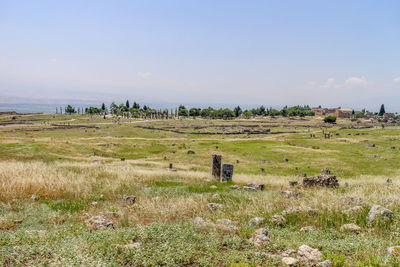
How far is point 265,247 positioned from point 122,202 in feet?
27.2

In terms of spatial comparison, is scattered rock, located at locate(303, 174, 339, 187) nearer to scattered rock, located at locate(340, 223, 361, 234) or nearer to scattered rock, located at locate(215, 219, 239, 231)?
scattered rock, located at locate(340, 223, 361, 234)

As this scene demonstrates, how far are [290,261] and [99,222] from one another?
6841 mm

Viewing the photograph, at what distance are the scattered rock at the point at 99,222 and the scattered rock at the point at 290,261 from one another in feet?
20.4

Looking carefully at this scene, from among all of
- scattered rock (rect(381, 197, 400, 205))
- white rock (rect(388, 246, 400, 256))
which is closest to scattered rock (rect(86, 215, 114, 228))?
white rock (rect(388, 246, 400, 256))

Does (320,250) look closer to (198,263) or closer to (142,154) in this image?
(198,263)

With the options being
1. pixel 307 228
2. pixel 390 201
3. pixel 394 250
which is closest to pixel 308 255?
pixel 394 250

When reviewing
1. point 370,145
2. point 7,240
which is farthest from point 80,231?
point 370,145

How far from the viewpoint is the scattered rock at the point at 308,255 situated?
674cm

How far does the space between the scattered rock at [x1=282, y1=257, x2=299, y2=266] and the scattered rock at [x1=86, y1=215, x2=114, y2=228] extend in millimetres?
6231

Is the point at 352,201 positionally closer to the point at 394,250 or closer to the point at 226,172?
the point at 394,250

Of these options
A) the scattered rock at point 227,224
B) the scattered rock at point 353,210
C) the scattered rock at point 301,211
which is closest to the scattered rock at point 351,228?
the scattered rock at point 353,210

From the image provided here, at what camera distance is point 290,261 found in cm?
664

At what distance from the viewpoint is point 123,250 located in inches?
280

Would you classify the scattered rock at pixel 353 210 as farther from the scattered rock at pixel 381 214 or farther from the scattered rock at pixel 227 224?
the scattered rock at pixel 227 224
